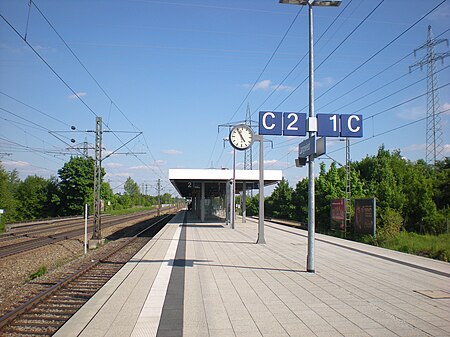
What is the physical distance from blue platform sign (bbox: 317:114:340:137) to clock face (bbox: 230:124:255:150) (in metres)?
5.60

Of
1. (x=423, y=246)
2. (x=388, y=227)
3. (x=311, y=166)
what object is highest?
(x=311, y=166)

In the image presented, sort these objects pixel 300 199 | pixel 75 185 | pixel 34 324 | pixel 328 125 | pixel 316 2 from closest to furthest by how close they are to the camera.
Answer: pixel 34 324 < pixel 316 2 < pixel 328 125 < pixel 300 199 < pixel 75 185

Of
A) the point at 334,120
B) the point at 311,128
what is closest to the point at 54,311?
the point at 311,128

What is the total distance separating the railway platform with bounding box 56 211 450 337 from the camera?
A: 19.3 ft

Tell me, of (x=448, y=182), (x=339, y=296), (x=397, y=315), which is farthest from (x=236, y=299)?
(x=448, y=182)

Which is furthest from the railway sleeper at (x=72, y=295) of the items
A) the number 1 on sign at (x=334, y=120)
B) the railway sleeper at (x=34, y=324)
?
the number 1 on sign at (x=334, y=120)

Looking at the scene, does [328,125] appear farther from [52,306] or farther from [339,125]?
[52,306]

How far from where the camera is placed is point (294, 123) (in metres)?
11.4

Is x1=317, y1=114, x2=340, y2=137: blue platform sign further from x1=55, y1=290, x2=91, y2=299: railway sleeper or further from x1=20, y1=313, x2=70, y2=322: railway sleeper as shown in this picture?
x1=20, y1=313, x2=70, y2=322: railway sleeper

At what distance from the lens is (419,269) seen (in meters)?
11.3

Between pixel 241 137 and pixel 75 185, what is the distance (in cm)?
5394

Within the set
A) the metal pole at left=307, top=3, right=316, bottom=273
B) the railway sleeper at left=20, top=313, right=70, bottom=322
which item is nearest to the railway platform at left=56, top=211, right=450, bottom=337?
the metal pole at left=307, top=3, right=316, bottom=273

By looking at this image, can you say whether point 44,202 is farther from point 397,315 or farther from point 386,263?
point 397,315

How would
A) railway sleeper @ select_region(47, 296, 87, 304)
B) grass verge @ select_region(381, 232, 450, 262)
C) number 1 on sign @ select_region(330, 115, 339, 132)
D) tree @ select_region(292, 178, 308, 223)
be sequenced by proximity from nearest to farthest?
railway sleeper @ select_region(47, 296, 87, 304), number 1 on sign @ select_region(330, 115, 339, 132), grass verge @ select_region(381, 232, 450, 262), tree @ select_region(292, 178, 308, 223)
